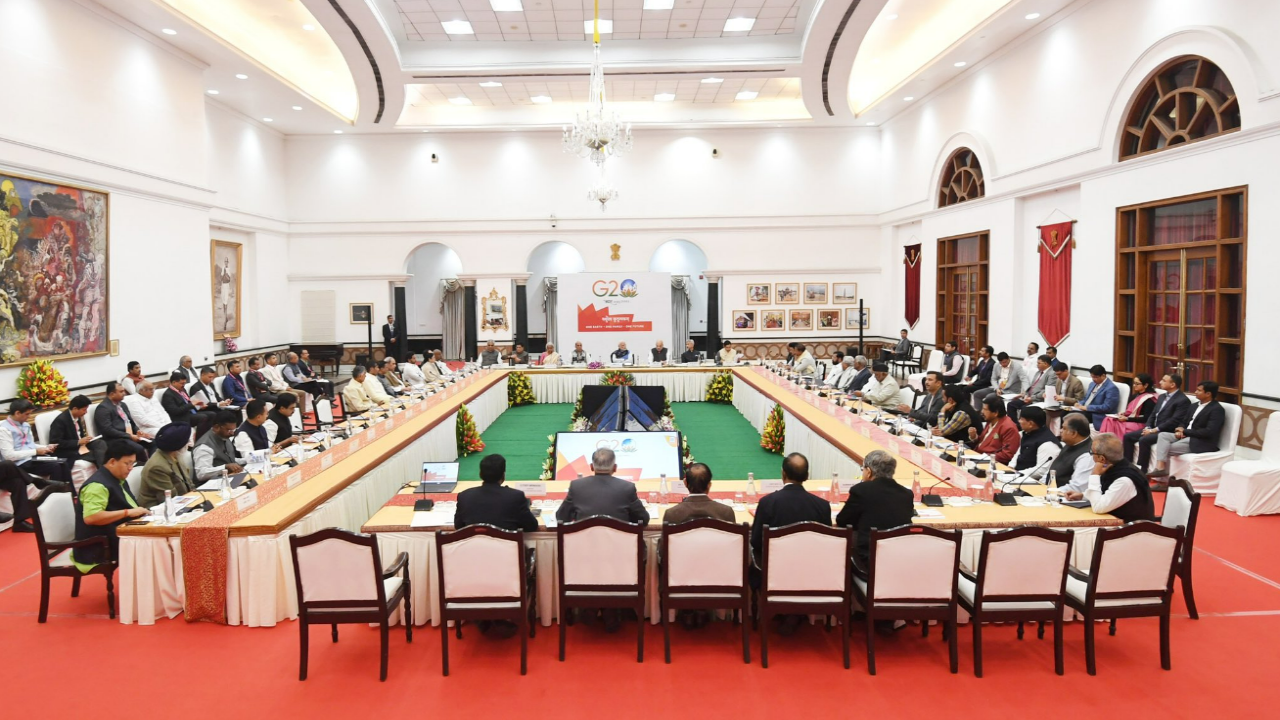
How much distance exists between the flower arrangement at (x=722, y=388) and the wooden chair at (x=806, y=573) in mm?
9714

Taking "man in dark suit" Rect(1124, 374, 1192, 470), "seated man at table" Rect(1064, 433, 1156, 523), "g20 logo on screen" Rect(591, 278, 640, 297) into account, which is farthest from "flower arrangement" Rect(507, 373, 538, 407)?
"seated man at table" Rect(1064, 433, 1156, 523)

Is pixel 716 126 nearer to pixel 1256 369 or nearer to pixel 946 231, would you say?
pixel 946 231

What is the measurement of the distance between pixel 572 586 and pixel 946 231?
12.9 meters

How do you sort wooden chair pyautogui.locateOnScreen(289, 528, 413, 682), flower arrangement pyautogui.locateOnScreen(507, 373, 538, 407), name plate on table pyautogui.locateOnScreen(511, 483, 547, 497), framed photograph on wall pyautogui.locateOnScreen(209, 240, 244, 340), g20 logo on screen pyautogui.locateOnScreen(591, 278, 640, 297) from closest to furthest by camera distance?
wooden chair pyautogui.locateOnScreen(289, 528, 413, 682), name plate on table pyautogui.locateOnScreen(511, 483, 547, 497), flower arrangement pyautogui.locateOnScreen(507, 373, 538, 407), framed photograph on wall pyautogui.locateOnScreen(209, 240, 244, 340), g20 logo on screen pyautogui.locateOnScreen(591, 278, 640, 297)

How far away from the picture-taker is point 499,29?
43.0ft

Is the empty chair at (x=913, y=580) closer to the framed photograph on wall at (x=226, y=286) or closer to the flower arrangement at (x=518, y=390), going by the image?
the flower arrangement at (x=518, y=390)

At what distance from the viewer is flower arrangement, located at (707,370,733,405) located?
13.5m

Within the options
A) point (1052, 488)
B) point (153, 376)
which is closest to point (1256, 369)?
point (1052, 488)

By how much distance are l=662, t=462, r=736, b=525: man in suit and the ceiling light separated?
11182 mm

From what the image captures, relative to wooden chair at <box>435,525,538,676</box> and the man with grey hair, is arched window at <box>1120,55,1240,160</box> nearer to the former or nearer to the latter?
the man with grey hair

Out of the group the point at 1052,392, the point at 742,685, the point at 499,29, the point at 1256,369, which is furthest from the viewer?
the point at 499,29

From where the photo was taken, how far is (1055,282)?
11.1 metres

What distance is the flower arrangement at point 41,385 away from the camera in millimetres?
8359

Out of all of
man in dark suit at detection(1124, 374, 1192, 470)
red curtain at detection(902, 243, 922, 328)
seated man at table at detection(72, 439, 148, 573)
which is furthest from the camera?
red curtain at detection(902, 243, 922, 328)
